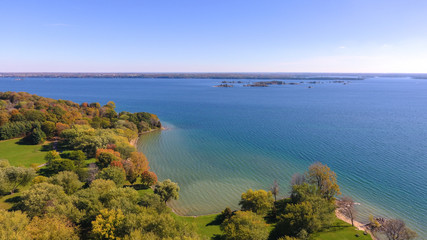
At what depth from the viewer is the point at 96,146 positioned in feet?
151

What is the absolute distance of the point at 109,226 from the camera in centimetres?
2039

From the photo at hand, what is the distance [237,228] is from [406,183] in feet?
114

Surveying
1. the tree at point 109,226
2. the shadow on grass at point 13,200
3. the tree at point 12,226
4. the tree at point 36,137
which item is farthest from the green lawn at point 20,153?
the tree at point 109,226

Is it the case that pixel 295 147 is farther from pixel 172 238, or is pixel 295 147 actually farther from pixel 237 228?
pixel 172 238

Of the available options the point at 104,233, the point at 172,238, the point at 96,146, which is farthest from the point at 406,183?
the point at 96,146

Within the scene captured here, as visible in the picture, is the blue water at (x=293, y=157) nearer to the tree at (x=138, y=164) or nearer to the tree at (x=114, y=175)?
the tree at (x=138, y=164)

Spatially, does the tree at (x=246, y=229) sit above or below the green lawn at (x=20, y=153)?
above

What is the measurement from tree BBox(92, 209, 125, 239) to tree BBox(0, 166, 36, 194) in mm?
20471

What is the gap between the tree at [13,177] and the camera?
30547 mm

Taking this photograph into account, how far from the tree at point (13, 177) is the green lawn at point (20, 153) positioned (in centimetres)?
1070

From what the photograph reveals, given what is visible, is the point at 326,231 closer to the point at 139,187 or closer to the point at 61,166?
the point at 139,187

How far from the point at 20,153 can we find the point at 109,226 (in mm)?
44028

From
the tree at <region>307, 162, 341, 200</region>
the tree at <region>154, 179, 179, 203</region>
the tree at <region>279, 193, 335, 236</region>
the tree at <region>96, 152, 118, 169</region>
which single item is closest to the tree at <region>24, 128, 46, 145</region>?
the tree at <region>96, 152, 118, 169</region>

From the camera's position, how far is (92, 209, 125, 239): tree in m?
20.1
